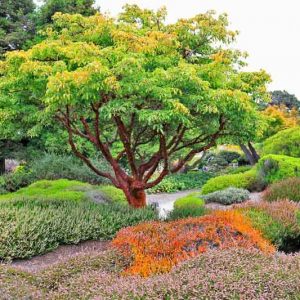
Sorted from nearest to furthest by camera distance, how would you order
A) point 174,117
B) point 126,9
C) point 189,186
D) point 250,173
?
point 174,117 < point 126,9 < point 250,173 < point 189,186

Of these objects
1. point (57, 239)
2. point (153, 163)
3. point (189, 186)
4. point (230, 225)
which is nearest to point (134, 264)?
point (230, 225)

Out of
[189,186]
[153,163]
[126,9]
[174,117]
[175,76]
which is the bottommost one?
[189,186]

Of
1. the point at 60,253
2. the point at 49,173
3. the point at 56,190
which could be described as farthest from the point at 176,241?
the point at 49,173

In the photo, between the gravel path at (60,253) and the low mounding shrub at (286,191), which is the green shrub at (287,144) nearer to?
the low mounding shrub at (286,191)

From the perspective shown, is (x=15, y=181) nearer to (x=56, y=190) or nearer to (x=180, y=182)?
(x=56, y=190)

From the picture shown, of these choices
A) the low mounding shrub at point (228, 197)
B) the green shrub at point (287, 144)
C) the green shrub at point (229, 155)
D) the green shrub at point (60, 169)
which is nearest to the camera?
the low mounding shrub at point (228, 197)

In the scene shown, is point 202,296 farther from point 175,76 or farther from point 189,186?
point 189,186

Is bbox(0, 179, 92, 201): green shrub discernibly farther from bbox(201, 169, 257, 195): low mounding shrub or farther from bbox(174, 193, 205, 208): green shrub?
bbox(201, 169, 257, 195): low mounding shrub

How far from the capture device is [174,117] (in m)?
6.30

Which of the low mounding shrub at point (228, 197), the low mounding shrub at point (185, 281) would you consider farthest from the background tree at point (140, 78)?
the low mounding shrub at point (228, 197)

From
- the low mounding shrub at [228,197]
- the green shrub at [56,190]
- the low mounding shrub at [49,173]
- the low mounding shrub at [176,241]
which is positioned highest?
the low mounding shrub at [49,173]

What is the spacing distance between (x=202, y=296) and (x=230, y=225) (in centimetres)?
250

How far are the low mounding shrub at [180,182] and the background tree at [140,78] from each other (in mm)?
10613

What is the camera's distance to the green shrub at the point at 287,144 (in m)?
17.3
